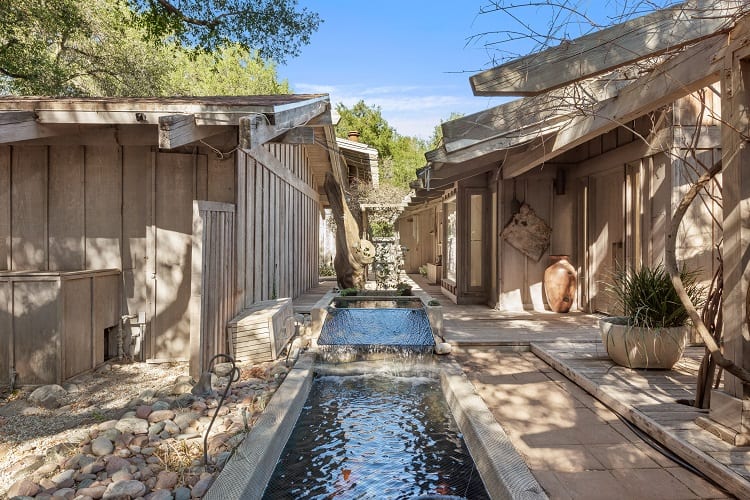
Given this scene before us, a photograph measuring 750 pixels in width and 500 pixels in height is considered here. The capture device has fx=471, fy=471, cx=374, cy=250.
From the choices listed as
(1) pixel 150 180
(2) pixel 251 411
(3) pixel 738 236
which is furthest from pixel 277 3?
(3) pixel 738 236

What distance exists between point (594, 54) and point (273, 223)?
5.34m

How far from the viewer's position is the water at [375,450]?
2.64 metres

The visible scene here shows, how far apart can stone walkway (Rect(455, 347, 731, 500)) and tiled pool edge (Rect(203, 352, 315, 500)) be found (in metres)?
1.47

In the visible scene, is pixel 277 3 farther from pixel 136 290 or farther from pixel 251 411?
pixel 251 411

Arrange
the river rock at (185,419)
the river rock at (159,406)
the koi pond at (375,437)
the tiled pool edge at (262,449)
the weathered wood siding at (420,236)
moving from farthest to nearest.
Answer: the weathered wood siding at (420,236)
the river rock at (159,406)
the river rock at (185,419)
the koi pond at (375,437)
the tiled pool edge at (262,449)

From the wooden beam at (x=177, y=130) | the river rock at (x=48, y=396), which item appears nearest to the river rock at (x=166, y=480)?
the river rock at (x=48, y=396)

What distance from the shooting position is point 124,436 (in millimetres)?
2992

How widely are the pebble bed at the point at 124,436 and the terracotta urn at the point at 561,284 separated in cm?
490

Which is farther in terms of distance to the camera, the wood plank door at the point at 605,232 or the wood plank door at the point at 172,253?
the wood plank door at the point at 605,232

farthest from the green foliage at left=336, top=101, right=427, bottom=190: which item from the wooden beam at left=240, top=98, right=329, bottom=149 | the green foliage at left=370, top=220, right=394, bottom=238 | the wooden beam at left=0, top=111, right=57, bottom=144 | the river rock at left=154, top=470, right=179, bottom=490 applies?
the river rock at left=154, top=470, right=179, bottom=490

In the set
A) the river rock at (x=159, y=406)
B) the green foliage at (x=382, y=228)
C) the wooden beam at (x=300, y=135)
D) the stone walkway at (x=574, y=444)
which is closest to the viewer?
the stone walkway at (x=574, y=444)

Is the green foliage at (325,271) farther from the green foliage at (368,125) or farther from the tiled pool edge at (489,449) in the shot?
the tiled pool edge at (489,449)

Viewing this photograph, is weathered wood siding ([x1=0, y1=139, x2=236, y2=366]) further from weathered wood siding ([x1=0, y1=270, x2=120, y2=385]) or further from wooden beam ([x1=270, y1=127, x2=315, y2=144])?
weathered wood siding ([x1=0, y1=270, x2=120, y2=385])

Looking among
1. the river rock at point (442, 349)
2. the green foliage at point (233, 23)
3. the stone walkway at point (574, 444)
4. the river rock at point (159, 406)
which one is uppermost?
the green foliage at point (233, 23)
